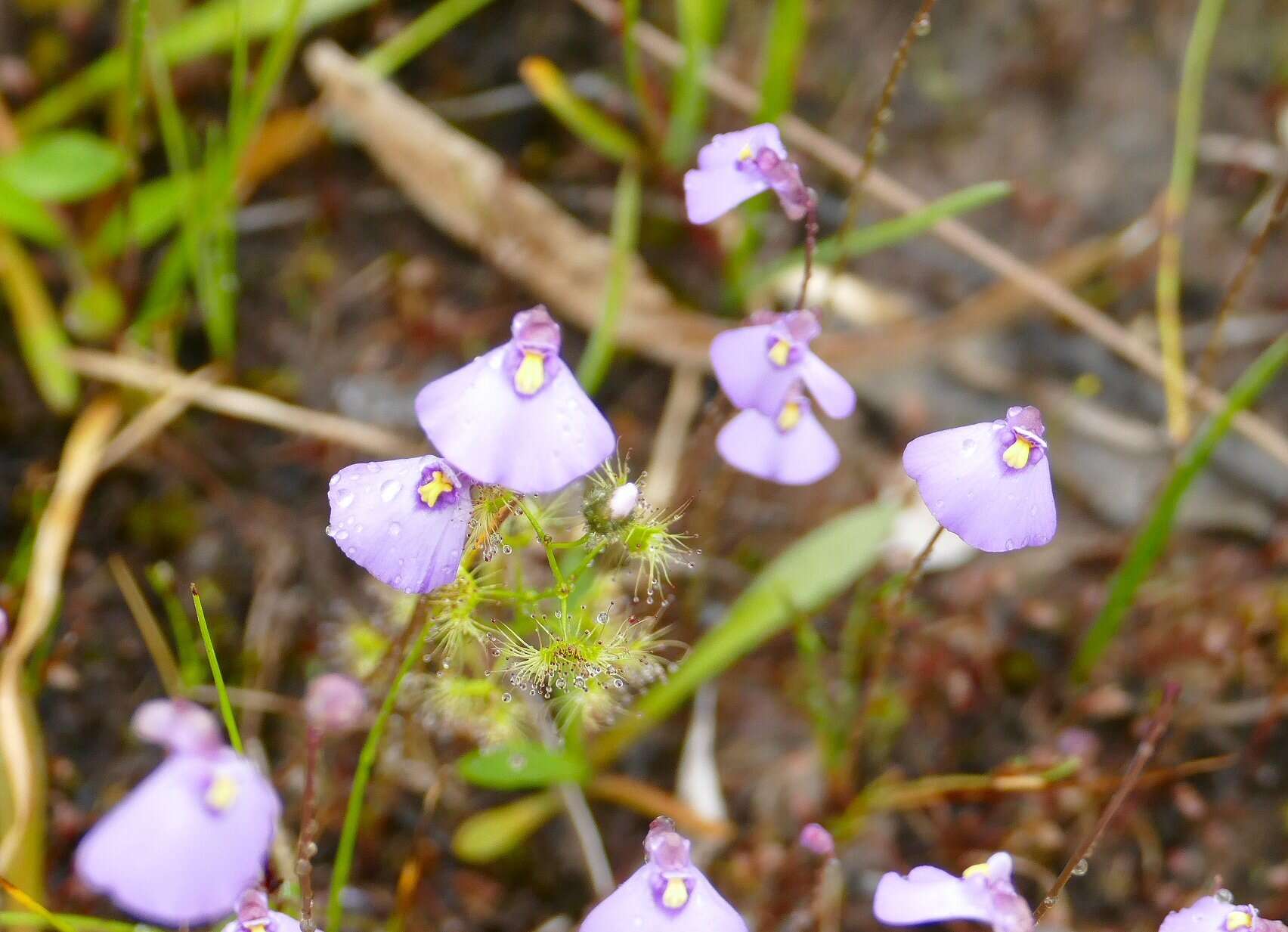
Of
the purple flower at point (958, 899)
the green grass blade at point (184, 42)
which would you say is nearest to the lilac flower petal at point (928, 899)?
the purple flower at point (958, 899)

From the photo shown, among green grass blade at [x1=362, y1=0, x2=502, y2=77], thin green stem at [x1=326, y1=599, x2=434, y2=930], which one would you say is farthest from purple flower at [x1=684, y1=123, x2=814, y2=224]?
green grass blade at [x1=362, y1=0, x2=502, y2=77]

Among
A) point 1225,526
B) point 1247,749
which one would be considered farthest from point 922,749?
point 1225,526

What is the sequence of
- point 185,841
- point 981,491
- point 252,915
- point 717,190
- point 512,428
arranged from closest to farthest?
point 185,841 → point 252,915 → point 512,428 → point 981,491 → point 717,190

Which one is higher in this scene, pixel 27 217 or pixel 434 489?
pixel 27 217

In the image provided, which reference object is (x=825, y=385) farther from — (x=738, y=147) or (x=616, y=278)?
(x=616, y=278)

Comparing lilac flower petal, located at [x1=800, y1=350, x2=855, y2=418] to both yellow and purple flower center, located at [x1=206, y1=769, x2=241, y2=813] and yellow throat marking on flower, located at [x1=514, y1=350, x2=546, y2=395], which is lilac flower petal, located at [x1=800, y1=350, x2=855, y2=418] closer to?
yellow throat marking on flower, located at [x1=514, y1=350, x2=546, y2=395]

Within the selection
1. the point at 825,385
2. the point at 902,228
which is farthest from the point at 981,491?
the point at 902,228
